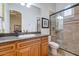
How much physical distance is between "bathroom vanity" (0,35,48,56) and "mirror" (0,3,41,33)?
213mm

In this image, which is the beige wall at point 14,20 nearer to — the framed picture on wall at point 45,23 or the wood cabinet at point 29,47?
the wood cabinet at point 29,47

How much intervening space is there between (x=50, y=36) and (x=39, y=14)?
19.6 inches

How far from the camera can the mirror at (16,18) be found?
6.01ft

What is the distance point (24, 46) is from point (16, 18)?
51 cm

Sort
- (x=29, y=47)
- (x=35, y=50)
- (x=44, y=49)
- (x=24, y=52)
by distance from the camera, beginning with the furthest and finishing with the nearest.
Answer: (x=44, y=49) < (x=35, y=50) < (x=29, y=47) < (x=24, y=52)

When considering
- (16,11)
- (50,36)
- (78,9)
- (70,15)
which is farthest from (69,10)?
(16,11)

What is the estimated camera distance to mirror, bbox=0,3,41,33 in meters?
1.83

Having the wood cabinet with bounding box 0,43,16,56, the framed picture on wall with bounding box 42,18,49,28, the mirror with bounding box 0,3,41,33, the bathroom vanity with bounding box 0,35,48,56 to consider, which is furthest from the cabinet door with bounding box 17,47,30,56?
the framed picture on wall with bounding box 42,18,49,28

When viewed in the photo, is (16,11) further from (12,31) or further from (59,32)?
(59,32)

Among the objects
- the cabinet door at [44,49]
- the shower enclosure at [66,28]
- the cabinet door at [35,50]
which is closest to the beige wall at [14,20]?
the cabinet door at [35,50]

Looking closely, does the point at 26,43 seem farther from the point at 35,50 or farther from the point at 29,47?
the point at 35,50

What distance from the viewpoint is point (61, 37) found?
2.27m

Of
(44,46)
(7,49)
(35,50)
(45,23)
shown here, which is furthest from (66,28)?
(7,49)

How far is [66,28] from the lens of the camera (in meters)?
2.26
